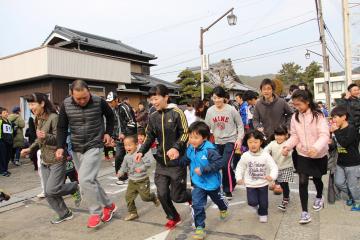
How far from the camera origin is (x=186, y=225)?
4.31 metres

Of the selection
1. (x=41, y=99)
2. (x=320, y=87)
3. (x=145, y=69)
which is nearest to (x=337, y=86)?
(x=320, y=87)

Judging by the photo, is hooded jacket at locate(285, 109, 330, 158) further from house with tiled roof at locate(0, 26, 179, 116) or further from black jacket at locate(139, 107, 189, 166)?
house with tiled roof at locate(0, 26, 179, 116)

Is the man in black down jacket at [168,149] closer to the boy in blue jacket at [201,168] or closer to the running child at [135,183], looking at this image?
the boy in blue jacket at [201,168]

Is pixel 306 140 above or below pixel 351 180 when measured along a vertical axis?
above

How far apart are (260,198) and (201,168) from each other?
3.23ft

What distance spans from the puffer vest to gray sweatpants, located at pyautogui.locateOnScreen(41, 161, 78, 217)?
1.45ft

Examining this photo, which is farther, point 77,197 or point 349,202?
point 77,197

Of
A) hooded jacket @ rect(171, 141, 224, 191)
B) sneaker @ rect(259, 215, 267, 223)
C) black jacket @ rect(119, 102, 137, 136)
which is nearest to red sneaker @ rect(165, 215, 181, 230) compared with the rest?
hooded jacket @ rect(171, 141, 224, 191)

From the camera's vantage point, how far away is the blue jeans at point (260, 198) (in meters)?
4.23

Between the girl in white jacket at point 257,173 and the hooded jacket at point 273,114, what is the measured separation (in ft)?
3.01

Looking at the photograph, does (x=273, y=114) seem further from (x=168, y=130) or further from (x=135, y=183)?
(x=135, y=183)

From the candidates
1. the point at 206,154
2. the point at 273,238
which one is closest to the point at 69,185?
the point at 206,154

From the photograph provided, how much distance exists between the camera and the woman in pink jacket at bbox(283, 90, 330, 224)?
13.4 ft

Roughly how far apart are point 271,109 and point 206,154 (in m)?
1.79
